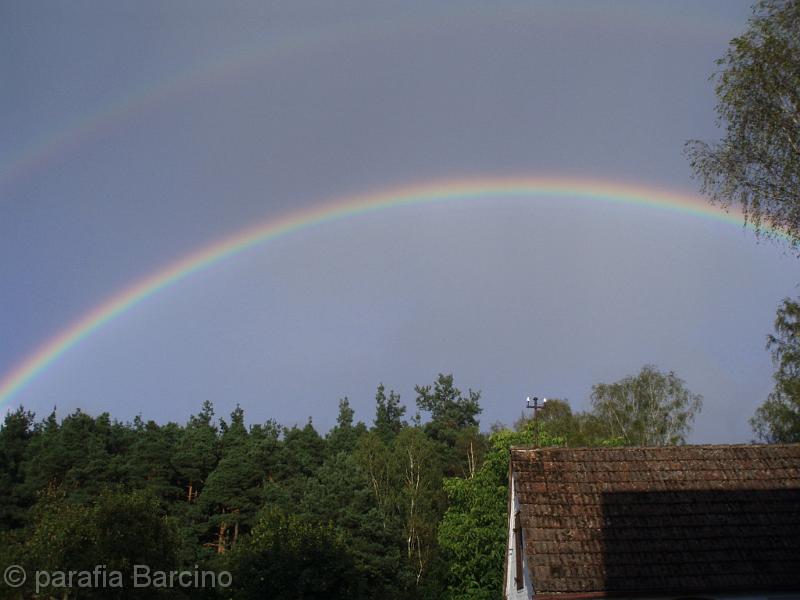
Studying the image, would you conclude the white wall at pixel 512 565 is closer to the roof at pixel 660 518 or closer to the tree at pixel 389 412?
the roof at pixel 660 518

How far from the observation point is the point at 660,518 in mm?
23734

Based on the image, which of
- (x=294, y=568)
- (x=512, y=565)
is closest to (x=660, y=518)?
(x=512, y=565)

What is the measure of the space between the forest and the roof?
8524 millimetres

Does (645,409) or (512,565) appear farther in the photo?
(645,409)

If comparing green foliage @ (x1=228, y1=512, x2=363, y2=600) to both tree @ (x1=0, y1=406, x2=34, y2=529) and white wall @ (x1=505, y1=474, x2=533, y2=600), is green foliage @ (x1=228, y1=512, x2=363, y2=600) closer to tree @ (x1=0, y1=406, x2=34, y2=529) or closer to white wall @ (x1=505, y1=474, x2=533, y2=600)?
white wall @ (x1=505, y1=474, x2=533, y2=600)

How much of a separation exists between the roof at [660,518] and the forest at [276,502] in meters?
8.52

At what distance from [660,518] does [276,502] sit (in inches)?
1632

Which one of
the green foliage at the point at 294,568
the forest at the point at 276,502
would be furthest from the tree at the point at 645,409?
the green foliage at the point at 294,568

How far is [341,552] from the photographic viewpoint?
32.9 metres

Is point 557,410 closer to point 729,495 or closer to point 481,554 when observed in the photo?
point 481,554

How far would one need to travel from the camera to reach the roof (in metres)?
22.3

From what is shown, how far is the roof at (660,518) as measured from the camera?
22.3m

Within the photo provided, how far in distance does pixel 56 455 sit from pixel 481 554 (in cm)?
3652

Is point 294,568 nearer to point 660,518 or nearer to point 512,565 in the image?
point 512,565
